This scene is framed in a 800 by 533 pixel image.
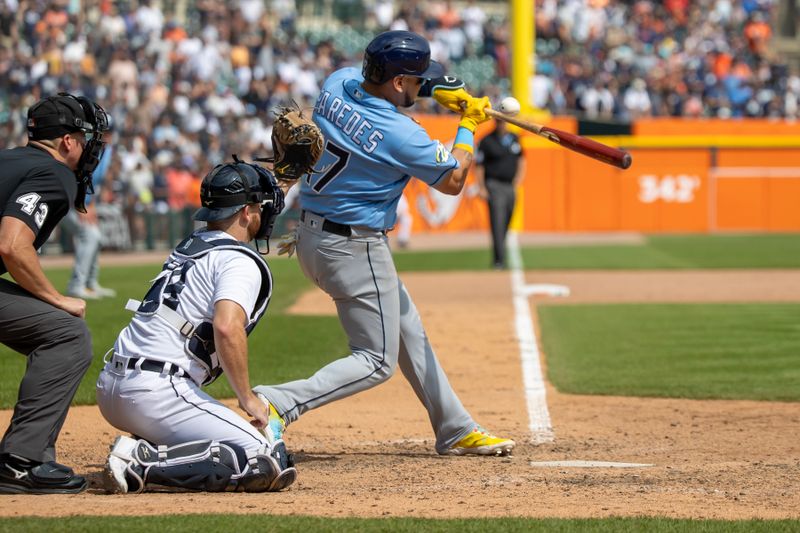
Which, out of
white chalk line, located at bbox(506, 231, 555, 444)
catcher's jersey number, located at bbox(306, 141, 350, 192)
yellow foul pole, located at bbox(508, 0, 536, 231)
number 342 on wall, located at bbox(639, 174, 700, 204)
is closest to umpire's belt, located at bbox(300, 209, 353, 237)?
catcher's jersey number, located at bbox(306, 141, 350, 192)

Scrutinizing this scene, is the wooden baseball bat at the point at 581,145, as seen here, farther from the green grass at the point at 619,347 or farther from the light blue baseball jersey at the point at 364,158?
the green grass at the point at 619,347

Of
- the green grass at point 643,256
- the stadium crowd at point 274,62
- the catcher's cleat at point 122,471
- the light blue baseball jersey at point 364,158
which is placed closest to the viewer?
the catcher's cleat at point 122,471

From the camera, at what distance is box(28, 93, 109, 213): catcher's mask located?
516 centimetres

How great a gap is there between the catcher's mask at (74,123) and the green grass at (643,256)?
1274cm

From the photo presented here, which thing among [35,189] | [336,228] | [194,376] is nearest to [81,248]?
[336,228]

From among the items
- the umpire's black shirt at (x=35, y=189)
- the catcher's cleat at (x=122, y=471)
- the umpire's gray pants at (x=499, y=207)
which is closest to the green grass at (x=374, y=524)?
the catcher's cleat at (x=122, y=471)

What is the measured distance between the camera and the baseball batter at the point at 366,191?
558 centimetres

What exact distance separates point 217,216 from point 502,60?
24.8 metres

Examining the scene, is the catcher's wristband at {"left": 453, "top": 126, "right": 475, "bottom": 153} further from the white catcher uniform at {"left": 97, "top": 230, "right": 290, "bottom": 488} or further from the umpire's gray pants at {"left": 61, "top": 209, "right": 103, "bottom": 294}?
the umpire's gray pants at {"left": 61, "top": 209, "right": 103, "bottom": 294}

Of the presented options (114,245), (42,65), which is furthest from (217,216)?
(42,65)

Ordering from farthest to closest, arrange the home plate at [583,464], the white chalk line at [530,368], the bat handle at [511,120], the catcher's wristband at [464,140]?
the white chalk line at [530,368], the bat handle at [511,120], the catcher's wristband at [464,140], the home plate at [583,464]

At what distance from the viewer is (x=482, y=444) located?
19.8 ft

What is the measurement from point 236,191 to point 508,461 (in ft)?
6.57

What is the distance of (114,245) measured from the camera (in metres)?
21.9
